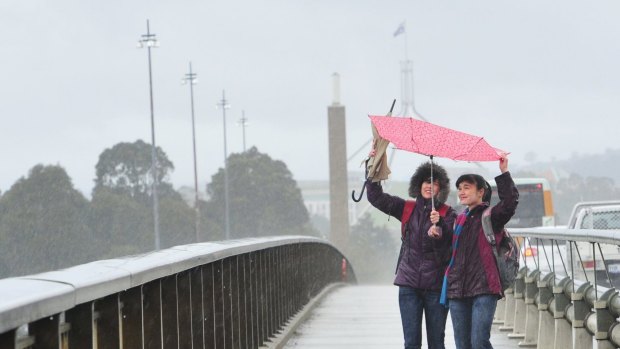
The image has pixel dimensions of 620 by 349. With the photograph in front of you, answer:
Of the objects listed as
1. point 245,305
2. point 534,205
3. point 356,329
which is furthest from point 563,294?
point 534,205

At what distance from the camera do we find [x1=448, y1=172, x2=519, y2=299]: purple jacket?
984 centimetres

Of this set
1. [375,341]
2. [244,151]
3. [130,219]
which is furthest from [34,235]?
[375,341]

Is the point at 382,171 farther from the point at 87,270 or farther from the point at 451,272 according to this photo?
the point at 87,270

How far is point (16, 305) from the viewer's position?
4.52 metres

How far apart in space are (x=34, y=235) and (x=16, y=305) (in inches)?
4896

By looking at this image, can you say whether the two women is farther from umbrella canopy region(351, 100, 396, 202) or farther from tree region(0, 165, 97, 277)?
tree region(0, 165, 97, 277)

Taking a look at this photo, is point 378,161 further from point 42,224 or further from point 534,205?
point 42,224

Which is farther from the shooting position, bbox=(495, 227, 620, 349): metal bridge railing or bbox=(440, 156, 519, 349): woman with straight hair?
bbox=(495, 227, 620, 349): metal bridge railing

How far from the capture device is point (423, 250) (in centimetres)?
1023

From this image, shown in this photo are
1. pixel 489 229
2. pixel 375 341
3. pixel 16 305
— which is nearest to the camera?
pixel 16 305

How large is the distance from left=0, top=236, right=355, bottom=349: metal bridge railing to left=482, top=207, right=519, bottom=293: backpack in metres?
1.73

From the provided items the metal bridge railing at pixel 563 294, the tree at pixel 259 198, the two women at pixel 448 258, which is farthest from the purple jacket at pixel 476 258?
the tree at pixel 259 198

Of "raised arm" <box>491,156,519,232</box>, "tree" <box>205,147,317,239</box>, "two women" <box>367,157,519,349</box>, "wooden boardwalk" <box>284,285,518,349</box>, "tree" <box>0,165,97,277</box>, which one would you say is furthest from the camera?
"tree" <box>205,147,317,239</box>

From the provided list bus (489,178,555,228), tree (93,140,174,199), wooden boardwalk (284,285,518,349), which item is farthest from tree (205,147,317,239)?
wooden boardwalk (284,285,518,349)
